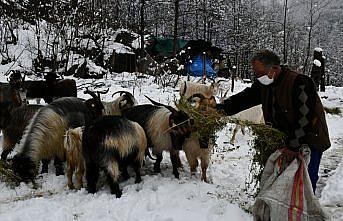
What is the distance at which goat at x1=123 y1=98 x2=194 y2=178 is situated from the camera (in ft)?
19.2

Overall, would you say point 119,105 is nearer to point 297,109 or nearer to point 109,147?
point 109,147

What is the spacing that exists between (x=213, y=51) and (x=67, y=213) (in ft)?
97.0

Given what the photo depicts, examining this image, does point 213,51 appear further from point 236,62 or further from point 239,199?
point 239,199

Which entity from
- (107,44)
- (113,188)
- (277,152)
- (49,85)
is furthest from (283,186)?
(107,44)

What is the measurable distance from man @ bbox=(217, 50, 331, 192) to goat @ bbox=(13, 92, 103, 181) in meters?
3.30

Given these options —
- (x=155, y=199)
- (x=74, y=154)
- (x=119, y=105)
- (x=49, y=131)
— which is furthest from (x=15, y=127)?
(x=155, y=199)

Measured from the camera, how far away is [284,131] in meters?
4.45

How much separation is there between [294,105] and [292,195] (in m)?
0.88

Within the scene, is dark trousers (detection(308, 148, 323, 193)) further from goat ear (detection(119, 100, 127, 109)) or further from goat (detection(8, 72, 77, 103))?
goat (detection(8, 72, 77, 103))

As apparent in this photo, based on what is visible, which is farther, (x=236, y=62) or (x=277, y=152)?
(x=236, y=62)

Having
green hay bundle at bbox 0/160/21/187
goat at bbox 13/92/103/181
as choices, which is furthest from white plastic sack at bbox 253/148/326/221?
green hay bundle at bbox 0/160/21/187

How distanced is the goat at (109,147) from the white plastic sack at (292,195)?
2.03 m

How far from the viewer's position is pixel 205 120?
17.1ft

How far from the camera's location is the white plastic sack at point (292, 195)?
4.05 m
